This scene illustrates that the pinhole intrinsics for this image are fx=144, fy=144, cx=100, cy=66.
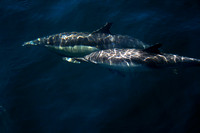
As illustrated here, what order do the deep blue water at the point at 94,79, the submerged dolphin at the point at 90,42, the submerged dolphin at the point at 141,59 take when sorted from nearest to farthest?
the submerged dolphin at the point at 141,59, the deep blue water at the point at 94,79, the submerged dolphin at the point at 90,42

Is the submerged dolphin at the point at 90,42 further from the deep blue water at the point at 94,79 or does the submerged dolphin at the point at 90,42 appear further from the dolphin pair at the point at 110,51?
the deep blue water at the point at 94,79

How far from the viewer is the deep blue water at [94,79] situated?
255 inches

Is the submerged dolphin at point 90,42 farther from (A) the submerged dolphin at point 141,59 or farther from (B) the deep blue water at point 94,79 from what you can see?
(B) the deep blue water at point 94,79

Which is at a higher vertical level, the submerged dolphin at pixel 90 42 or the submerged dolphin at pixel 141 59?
the submerged dolphin at pixel 90 42

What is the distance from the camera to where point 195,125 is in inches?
218

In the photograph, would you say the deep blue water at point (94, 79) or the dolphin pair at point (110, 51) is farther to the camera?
the deep blue water at point (94, 79)

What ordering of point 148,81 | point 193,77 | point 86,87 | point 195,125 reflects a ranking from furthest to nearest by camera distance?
point 86,87
point 148,81
point 193,77
point 195,125

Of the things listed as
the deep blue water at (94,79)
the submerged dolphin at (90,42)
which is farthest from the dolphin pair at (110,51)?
the deep blue water at (94,79)

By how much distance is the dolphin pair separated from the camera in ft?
19.8

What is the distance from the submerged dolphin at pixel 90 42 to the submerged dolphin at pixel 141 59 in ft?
3.77

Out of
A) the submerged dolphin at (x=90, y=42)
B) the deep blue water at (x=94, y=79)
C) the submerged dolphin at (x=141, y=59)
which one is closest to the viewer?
the submerged dolphin at (x=141, y=59)

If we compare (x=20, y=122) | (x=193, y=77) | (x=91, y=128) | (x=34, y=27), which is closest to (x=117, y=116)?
(x=91, y=128)

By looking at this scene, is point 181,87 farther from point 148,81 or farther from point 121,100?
point 121,100

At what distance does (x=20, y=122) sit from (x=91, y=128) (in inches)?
156
